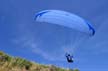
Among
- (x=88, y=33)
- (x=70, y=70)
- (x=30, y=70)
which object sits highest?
(x=70, y=70)

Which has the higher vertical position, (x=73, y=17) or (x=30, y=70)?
(x=30, y=70)

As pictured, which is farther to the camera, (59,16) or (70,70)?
(70,70)

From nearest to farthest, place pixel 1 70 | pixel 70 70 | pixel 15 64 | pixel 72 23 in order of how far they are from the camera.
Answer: pixel 72 23 → pixel 1 70 → pixel 15 64 → pixel 70 70

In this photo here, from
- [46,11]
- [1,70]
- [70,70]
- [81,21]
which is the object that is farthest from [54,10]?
[70,70]

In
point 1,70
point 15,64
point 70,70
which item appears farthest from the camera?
point 70,70

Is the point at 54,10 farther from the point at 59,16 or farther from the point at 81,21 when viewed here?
the point at 81,21

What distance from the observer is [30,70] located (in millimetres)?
74875

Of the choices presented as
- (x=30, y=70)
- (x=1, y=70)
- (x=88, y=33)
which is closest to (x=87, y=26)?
(x=88, y=33)

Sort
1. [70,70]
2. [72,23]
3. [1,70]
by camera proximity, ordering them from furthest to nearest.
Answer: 1. [70,70]
2. [1,70]
3. [72,23]

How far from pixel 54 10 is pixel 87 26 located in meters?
5.13

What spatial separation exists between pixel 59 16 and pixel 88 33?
15.2 feet

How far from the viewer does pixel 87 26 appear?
149ft

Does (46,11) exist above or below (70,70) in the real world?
below

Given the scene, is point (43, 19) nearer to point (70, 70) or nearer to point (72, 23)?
point (72, 23)
